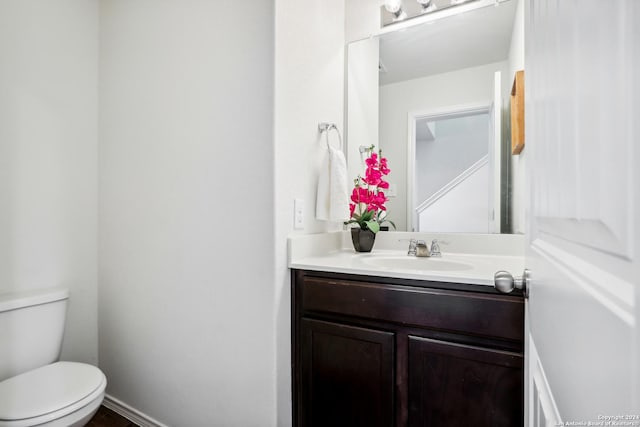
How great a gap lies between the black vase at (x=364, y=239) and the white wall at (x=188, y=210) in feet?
1.93

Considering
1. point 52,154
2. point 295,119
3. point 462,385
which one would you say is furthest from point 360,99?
point 52,154

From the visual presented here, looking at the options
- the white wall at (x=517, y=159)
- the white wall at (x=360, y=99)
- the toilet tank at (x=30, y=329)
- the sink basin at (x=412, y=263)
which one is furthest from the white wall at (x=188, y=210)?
the white wall at (x=517, y=159)

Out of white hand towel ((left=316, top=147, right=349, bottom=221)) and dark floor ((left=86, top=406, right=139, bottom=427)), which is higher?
white hand towel ((left=316, top=147, right=349, bottom=221))

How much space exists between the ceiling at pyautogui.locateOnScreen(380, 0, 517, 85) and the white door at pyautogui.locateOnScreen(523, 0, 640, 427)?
1.28 metres

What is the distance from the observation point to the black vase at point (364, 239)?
5.42 ft

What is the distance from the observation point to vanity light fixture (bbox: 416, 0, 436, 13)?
1.63 meters

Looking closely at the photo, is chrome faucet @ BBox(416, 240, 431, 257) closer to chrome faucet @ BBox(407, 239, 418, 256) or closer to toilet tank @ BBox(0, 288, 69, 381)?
chrome faucet @ BBox(407, 239, 418, 256)

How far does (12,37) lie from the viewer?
1480mm

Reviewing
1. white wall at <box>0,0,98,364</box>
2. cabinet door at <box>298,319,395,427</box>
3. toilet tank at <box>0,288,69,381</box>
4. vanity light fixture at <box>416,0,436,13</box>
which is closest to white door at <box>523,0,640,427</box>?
cabinet door at <box>298,319,395,427</box>

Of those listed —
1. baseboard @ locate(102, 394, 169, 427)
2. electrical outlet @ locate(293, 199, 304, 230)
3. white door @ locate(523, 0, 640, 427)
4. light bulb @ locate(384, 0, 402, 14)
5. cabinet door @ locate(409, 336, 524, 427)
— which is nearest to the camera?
white door @ locate(523, 0, 640, 427)

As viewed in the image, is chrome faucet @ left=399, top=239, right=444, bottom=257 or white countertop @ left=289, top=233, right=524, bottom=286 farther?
chrome faucet @ left=399, top=239, right=444, bottom=257

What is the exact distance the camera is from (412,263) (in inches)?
58.2

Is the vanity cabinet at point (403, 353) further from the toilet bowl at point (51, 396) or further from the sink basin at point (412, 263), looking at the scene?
the toilet bowl at point (51, 396)

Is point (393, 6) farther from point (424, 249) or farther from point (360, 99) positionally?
point (424, 249)
